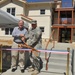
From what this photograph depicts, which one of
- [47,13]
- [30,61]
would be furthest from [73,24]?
[30,61]

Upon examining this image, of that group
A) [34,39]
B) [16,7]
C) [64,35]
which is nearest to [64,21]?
[64,35]

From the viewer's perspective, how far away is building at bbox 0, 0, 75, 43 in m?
31.3

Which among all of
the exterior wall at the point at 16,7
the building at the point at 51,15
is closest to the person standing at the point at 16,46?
the building at the point at 51,15

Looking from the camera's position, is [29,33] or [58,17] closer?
[29,33]

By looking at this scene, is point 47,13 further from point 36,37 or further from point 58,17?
point 36,37

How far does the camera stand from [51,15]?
31.7 meters

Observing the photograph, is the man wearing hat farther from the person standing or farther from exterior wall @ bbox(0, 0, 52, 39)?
exterior wall @ bbox(0, 0, 52, 39)

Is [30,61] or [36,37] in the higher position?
[36,37]

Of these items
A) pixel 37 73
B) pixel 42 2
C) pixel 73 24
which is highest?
pixel 42 2

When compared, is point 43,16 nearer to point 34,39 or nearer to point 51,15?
point 51,15

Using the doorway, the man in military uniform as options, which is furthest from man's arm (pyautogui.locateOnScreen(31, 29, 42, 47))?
the doorway

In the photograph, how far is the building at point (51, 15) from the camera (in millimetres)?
31297

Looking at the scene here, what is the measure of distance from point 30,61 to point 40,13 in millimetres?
→ 24577

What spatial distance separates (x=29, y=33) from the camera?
7305mm
